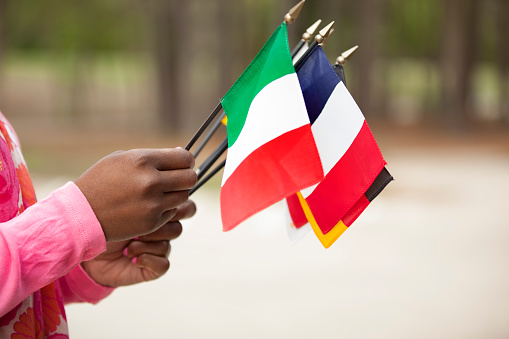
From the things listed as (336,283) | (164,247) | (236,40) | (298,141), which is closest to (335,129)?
(298,141)

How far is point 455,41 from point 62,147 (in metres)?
7.00

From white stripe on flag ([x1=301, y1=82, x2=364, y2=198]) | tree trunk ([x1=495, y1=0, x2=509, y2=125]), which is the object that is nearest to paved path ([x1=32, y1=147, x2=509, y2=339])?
white stripe on flag ([x1=301, y1=82, x2=364, y2=198])

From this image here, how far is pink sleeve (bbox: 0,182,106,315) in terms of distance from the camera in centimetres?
96

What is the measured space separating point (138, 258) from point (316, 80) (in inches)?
22.6

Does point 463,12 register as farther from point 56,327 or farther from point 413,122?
point 56,327

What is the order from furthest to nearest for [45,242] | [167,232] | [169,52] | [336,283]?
[169,52] < [336,283] < [167,232] < [45,242]

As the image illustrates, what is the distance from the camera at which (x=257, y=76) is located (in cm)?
125

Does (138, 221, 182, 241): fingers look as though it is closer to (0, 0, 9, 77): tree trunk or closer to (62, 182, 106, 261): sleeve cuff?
(62, 182, 106, 261): sleeve cuff

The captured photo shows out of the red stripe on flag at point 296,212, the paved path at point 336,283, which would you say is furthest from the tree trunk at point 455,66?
the red stripe on flag at point 296,212

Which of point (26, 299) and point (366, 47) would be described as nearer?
point (26, 299)

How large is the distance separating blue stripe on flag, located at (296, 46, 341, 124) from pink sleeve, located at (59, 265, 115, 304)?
2.21ft

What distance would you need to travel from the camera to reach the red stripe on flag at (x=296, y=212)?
4.77ft

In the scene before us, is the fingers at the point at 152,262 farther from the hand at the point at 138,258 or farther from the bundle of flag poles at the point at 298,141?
the bundle of flag poles at the point at 298,141

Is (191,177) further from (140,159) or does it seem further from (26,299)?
(26,299)
